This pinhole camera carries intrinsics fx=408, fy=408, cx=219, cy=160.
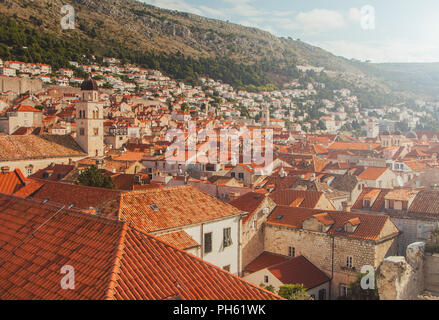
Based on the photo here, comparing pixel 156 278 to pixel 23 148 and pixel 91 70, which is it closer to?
pixel 23 148

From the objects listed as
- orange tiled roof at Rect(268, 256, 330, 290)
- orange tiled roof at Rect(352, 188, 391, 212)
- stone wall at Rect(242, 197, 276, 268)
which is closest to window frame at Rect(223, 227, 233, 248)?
orange tiled roof at Rect(268, 256, 330, 290)

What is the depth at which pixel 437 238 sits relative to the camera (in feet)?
66.8

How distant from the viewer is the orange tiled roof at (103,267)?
21.5 ft

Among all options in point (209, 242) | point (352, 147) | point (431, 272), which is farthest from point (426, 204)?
point (352, 147)

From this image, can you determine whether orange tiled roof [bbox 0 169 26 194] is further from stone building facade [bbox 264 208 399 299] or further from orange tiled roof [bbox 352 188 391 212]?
orange tiled roof [bbox 352 188 391 212]

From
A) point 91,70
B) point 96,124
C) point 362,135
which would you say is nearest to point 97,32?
point 91,70

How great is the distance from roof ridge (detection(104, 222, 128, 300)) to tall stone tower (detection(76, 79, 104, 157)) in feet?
132

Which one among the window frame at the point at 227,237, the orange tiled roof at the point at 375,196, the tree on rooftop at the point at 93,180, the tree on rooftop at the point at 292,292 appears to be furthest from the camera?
the orange tiled roof at the point at 375,196

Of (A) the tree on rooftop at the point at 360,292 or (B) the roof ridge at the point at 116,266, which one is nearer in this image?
(B) the roof ridge at the point at 116,266

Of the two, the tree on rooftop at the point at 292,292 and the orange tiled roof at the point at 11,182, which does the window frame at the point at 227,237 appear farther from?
the orange tiled roof at the point at 11,182

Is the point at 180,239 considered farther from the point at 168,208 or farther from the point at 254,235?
the point at 254,235

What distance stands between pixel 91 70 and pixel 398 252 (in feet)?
388

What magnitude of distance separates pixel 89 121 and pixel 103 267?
137ft

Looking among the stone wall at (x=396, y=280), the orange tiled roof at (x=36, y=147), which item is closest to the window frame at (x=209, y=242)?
the stone wall at (x=396, y=280)
